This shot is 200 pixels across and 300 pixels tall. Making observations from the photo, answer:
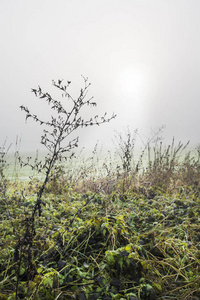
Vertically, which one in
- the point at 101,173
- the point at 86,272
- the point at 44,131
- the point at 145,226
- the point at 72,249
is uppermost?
the point at 101,173

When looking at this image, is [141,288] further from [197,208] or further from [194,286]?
[197,208]

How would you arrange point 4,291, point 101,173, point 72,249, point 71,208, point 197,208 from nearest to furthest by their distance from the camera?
point 4,291 → point 72,249 → point 71,208 → point 197,208 → point 101,173

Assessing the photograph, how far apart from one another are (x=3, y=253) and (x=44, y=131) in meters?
1.50

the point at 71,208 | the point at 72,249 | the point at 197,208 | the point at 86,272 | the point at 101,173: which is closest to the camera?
the point at 86,272

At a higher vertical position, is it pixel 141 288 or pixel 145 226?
pixel 145 226

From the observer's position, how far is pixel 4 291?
88.0 inches

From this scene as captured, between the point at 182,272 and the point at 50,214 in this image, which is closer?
the point at 182,272

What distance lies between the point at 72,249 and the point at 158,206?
7.30ft

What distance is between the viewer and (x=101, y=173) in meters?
7.16

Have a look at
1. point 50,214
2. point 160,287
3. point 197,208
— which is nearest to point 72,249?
point 160,287

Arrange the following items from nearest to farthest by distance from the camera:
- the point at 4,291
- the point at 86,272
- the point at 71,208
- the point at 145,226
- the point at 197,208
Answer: the point at 4,291 → the point at 86,272 → the point at 145,226 → the point at 71,208 → the point at 197,208

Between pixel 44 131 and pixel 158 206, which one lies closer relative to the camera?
pixel 44 131

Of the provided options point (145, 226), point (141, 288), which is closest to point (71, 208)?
point (145, 226)

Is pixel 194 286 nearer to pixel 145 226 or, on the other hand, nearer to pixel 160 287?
pixel 160 287
